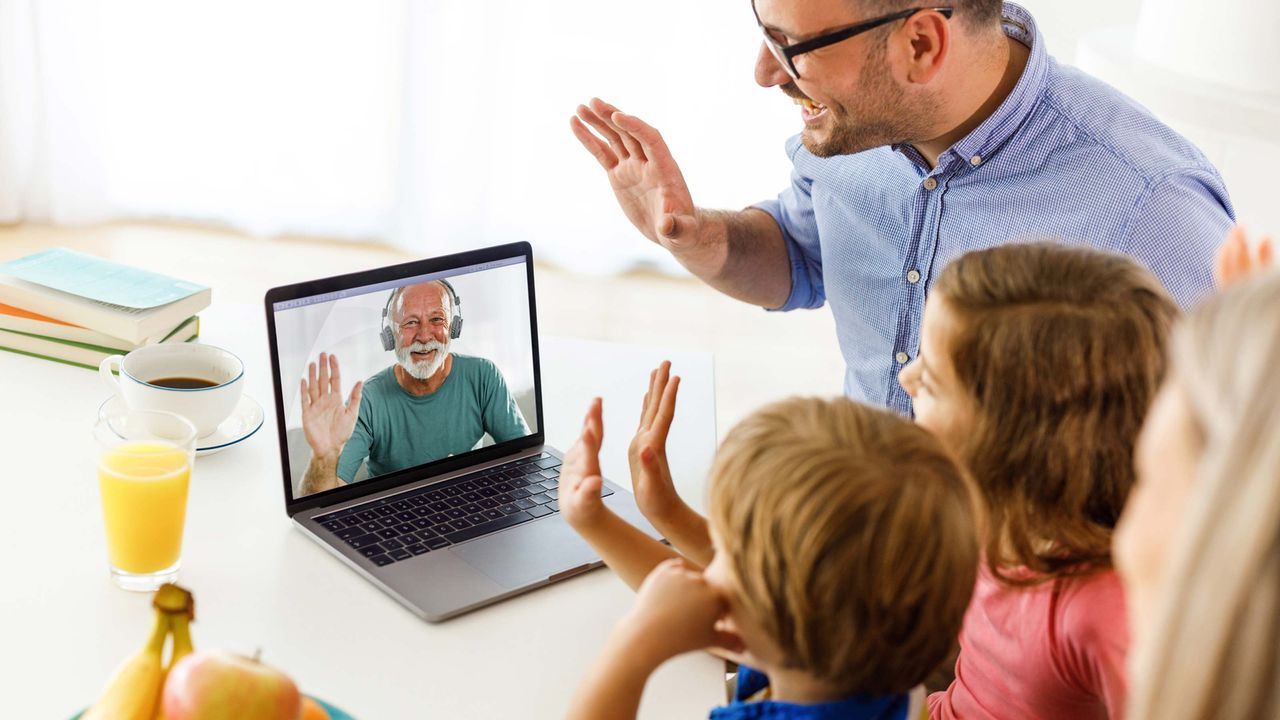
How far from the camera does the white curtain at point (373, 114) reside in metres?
3.54

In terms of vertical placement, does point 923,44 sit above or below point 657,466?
above

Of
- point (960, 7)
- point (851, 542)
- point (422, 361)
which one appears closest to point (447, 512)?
point (422, 361)

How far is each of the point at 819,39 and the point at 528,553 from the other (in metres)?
0.77

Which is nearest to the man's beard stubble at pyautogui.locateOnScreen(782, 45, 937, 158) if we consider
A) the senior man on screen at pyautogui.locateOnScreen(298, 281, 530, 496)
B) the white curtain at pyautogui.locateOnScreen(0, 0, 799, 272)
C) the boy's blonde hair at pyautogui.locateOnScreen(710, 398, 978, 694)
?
the senior man on screen at pyautogui.locateOnScreen(298, 281, 530, 496)

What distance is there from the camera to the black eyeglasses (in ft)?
5.05

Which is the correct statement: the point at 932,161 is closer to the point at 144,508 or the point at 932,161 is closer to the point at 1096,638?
the point at 1096,638

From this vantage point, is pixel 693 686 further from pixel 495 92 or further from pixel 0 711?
pixel 495 92

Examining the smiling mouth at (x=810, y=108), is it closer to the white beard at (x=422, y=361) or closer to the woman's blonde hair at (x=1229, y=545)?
the white beard at (x=422, y=361)

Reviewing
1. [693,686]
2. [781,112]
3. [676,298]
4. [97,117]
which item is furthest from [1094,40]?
[97,117]

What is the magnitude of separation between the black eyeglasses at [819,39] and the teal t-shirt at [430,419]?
0.59m

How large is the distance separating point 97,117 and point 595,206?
4.99 feet

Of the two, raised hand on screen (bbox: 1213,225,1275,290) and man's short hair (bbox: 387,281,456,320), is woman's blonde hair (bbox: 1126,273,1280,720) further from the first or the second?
man's short hair (bbox: 387,281,456,320)

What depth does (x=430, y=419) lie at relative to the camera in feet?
4.18

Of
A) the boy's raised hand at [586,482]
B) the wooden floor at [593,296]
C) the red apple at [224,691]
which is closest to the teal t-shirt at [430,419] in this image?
the boy's raised hand at [586,482]
